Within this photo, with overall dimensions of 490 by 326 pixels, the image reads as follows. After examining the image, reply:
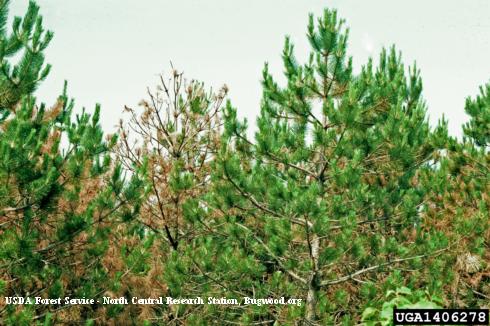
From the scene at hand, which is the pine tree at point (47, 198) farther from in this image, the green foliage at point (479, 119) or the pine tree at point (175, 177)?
the green foliage at point (479, 119)

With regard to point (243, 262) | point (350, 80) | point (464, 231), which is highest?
point (350, 80)

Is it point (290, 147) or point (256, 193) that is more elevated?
point (290, 147)

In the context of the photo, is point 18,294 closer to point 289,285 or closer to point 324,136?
point 289,285

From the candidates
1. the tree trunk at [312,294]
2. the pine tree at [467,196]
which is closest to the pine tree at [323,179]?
the tree trunk at [312,294]

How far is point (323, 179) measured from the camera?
822cm

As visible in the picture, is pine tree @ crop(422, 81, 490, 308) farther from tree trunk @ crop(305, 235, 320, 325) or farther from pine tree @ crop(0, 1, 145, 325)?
pine tree @ crop(0, 1, 145, 325)

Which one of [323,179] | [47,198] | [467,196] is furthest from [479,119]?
[47,198]

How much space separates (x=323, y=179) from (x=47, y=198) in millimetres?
4146

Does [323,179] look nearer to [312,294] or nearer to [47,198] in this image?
[312,294]

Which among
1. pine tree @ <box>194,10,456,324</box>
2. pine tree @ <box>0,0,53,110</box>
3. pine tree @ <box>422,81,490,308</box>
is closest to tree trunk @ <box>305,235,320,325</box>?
pine tree @ <box>194,10,456,324</box>

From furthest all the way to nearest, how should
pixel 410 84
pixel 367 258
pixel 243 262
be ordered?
pixel 410 84 < pixel 367 258 < pixel 243 262

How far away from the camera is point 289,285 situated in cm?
757

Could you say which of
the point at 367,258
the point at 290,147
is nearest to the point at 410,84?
the point at 290,147

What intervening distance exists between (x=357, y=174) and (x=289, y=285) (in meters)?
1.90
